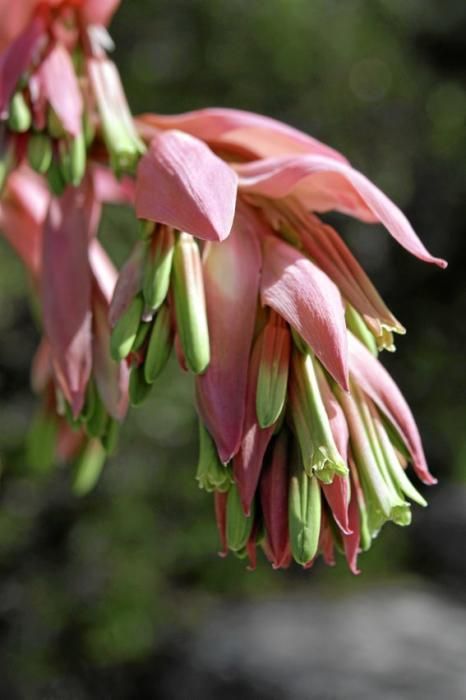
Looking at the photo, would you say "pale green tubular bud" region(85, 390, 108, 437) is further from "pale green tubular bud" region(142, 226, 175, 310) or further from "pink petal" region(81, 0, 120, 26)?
"pink petal" region(81, 0, 120, 26)

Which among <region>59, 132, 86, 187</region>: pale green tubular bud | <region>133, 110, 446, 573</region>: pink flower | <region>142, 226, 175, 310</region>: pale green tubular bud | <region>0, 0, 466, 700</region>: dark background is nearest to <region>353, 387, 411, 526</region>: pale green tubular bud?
<region>133, 110, 446, 573</region>: pink flower

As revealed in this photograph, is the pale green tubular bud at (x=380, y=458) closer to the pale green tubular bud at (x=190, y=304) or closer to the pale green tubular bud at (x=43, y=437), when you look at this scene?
the pale green tubular bud at (x=190, y=304)

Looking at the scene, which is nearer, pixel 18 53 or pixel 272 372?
pixel 272 372

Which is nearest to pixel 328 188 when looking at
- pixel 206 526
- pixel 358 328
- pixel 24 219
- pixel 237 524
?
pixel 358 328

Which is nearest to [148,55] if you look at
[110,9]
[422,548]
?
[422,548]

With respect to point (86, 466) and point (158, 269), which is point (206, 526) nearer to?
point (86, 466)

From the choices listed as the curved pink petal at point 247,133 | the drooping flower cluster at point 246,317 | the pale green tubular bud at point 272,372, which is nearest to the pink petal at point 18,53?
the drooping flower cluster at point 246,317
